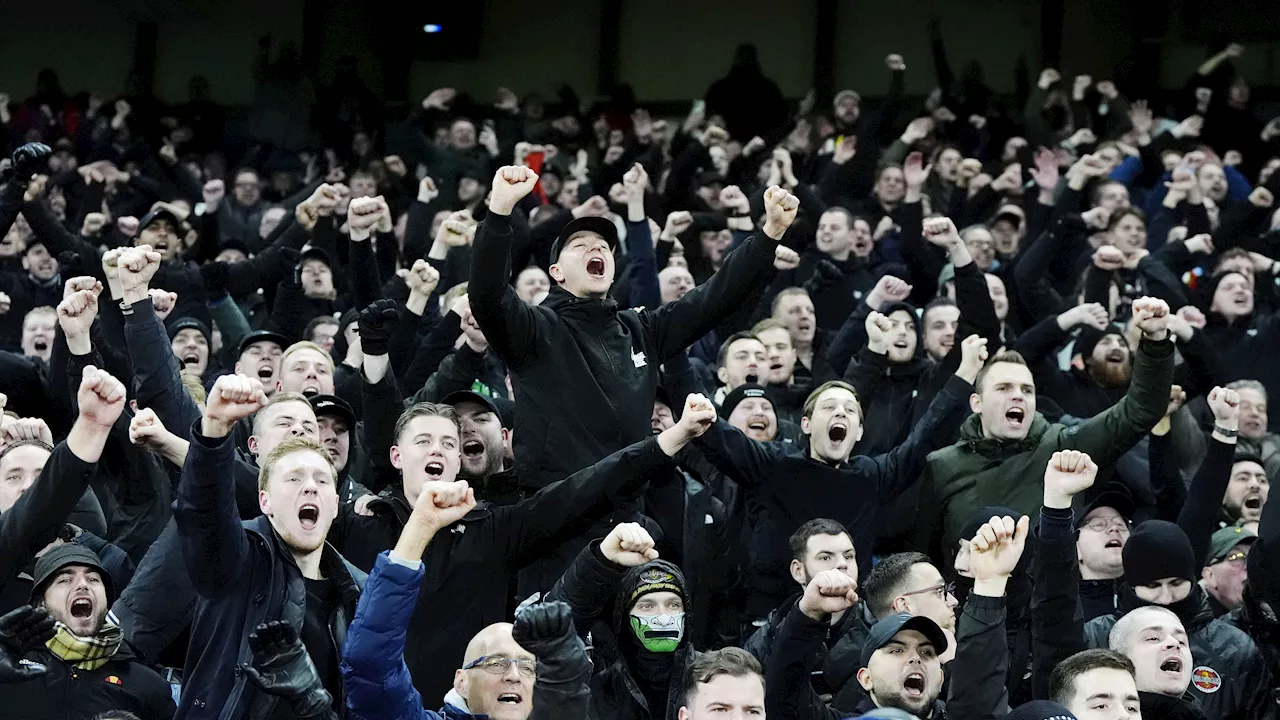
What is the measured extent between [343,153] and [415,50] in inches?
134

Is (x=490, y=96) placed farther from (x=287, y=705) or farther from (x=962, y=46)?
(x=287, y=705)

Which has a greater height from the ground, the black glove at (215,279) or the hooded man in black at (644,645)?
the black glove at (215,279)

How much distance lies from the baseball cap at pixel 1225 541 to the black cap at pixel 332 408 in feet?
11.4

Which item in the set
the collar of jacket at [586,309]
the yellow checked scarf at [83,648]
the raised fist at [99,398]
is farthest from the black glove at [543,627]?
the collar of jacket at [586,309]

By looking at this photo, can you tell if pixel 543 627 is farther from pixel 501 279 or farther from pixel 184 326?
pixel 184 326

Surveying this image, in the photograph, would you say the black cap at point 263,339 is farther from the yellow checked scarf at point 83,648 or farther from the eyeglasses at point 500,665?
the eyeglasses at point 500,665

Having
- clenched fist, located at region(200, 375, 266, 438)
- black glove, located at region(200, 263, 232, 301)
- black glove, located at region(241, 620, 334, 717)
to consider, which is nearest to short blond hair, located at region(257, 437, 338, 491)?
clenched fist, located at region(200, 375, 266, 438)

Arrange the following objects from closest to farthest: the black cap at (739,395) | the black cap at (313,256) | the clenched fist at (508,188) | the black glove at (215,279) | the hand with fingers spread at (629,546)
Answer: the hand with fingers spread at (629,546), the clenched fist at (508,188), the black cap at (739,395), the black glove at (215,279), the black cap at (313,256)

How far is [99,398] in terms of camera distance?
487 centimetres

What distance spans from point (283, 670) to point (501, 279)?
5.97 feet

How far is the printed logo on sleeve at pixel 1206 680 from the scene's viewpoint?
6395 mm

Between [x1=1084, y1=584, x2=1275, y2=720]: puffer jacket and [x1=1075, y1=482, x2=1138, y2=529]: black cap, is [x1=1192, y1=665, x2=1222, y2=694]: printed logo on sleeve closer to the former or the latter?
[x1=1084, y1=584, x2=1275, y2=720]: puffer jacket

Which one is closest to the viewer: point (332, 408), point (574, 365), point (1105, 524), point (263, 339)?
point (574, 365)

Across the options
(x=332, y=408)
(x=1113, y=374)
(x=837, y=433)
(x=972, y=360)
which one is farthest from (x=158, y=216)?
(x=1113, y=374)
